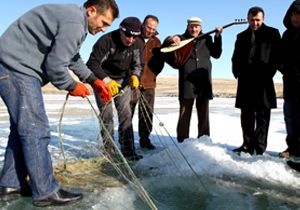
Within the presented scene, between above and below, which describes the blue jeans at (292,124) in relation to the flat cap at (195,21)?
below

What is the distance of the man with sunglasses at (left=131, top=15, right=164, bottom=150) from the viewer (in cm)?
562

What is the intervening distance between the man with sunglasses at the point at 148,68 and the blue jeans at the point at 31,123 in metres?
2.66

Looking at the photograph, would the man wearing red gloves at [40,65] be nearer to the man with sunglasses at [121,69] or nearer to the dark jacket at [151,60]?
the man with sunglasses at [121,69]

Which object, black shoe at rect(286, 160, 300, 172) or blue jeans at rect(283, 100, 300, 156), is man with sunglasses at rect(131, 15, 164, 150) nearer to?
blue jeans at rect(283, 100, 300, 156)

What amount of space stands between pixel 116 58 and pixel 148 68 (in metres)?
1.15

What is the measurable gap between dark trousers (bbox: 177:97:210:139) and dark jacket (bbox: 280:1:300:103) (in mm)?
1188

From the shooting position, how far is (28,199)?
319 cm

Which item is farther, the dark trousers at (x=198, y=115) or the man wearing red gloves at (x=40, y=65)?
the dark trousers at (x=198, y=115)

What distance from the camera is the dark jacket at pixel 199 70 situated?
17.8ft

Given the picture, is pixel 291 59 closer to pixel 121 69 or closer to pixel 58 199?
A: pixel 121 69

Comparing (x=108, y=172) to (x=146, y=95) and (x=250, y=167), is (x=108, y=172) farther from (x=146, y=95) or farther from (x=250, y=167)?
(x=146, y=95)

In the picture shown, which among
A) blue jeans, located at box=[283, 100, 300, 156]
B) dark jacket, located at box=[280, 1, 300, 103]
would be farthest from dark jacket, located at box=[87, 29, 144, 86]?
blue jeans, located at box=[283, 100, 300, 156]

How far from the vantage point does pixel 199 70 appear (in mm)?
5445

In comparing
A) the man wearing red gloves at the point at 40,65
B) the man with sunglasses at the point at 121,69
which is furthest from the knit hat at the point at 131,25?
the man wearing red gloves at the point at 40,65
